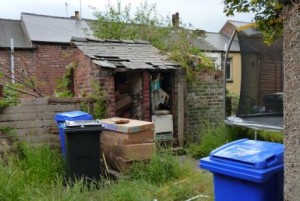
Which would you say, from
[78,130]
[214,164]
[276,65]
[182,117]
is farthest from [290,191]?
[182,117]

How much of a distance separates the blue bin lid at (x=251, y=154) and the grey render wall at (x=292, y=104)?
0.57 ft

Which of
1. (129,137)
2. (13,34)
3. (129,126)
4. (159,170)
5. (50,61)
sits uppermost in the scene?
(13,34)

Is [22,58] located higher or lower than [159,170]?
higher

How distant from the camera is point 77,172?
543 centimetres

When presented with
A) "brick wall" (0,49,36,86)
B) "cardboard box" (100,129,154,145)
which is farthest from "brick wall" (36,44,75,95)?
"cardboard box" (100,129,154,145)

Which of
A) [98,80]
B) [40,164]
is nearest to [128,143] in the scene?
[40,164]

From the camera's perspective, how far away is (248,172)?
2.68m

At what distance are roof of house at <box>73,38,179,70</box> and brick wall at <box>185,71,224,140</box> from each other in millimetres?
952

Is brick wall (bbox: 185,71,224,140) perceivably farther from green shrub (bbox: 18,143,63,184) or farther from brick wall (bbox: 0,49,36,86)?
brick wall (bbox: 0,49,36,86)

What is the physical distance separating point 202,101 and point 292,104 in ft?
22.2

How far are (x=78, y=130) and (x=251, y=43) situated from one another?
4.27 metres

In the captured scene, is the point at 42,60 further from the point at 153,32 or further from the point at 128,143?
the point at 128,143

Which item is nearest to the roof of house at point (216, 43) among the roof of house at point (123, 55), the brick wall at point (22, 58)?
the brick wall at point (22, 58)

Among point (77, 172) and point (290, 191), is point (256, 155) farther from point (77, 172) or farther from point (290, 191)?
point (77, 172)
